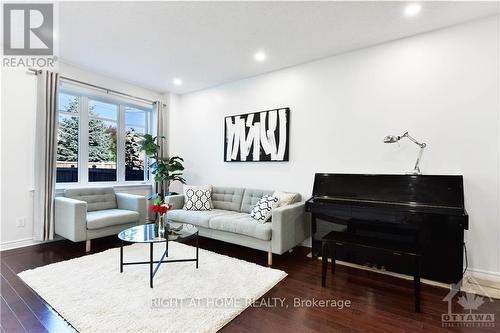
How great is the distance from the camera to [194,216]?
3.63 meters

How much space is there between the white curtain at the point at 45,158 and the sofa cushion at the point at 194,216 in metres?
1.63

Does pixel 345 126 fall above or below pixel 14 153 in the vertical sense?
above

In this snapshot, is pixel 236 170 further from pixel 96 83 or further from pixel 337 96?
pixel 96 83

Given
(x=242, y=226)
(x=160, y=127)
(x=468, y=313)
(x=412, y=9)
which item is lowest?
(x=468, y=313)

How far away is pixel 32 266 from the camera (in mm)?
2779

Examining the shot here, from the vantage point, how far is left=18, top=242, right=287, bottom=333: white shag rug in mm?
1825

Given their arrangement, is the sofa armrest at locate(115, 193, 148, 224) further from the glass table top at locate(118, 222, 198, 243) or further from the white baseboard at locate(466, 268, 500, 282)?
the white baseboard at locate(466, 268, 500, 282)

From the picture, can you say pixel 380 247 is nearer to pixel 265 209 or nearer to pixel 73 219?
pixel 265 209

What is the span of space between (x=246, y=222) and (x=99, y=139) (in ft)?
10.5

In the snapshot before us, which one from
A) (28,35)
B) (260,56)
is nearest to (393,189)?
(260,56)

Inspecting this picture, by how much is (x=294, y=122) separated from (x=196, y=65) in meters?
1.72

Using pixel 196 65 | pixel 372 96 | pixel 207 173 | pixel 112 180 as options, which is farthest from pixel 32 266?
pixel 372 96

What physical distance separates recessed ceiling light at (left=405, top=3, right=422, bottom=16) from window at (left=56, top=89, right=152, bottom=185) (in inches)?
177

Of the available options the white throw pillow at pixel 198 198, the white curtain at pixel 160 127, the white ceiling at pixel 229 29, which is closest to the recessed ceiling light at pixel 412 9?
the white ceiling at pixel 229 29
